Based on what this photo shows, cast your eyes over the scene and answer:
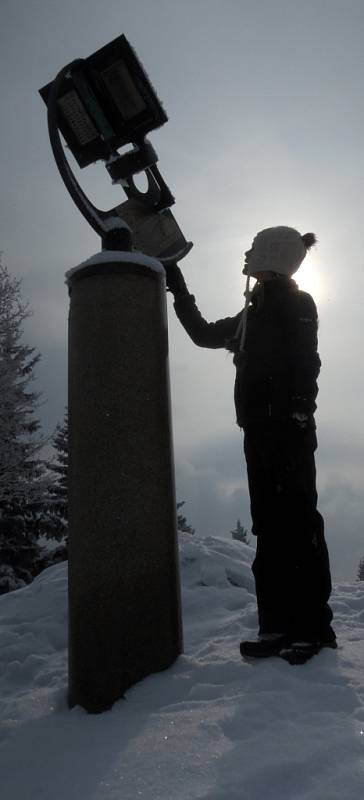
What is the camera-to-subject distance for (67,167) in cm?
319

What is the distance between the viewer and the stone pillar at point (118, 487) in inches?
98.7

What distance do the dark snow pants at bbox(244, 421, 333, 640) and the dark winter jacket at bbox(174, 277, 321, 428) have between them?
111 millimetres

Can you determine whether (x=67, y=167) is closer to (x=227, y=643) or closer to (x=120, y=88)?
(x=120, y=88)

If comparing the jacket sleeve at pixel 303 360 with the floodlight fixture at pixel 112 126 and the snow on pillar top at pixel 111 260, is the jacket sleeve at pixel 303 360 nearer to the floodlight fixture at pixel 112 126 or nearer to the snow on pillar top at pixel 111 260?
the snow on pillar top at pixel 111 260

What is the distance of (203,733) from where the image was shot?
186cm

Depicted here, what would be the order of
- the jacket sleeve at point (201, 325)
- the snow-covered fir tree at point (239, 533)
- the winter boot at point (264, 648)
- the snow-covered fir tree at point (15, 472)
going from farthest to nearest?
the snow-covered fir tree at point (239, 533) → the snow-covered fir tree at point (15, 472) → the jacket sleeve at point (201, 325) → the winter boot at point (264, 648)

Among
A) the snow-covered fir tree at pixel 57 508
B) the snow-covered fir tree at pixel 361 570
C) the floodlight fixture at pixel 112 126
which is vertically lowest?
the snow-covered fir tree at pixel 361 570

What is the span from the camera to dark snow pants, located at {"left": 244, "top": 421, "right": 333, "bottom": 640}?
114 inches

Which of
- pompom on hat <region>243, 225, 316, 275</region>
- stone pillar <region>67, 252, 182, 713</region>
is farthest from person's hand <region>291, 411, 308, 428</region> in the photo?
pompom on hat <region>243, 225, 316, 275</region>

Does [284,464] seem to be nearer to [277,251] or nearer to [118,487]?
[118,487]

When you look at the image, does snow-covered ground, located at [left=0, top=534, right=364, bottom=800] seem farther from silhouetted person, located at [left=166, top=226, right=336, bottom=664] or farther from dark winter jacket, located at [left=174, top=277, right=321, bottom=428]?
dark winter jacket, located at [left=174, top=277, right=321, bottom=428]

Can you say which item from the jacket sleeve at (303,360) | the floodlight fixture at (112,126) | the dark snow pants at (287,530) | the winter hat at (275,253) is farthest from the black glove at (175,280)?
the dark snow pants at (287,530)

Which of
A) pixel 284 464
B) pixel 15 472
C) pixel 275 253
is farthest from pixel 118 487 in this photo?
pixel 15 472

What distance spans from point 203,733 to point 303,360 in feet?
5.94
